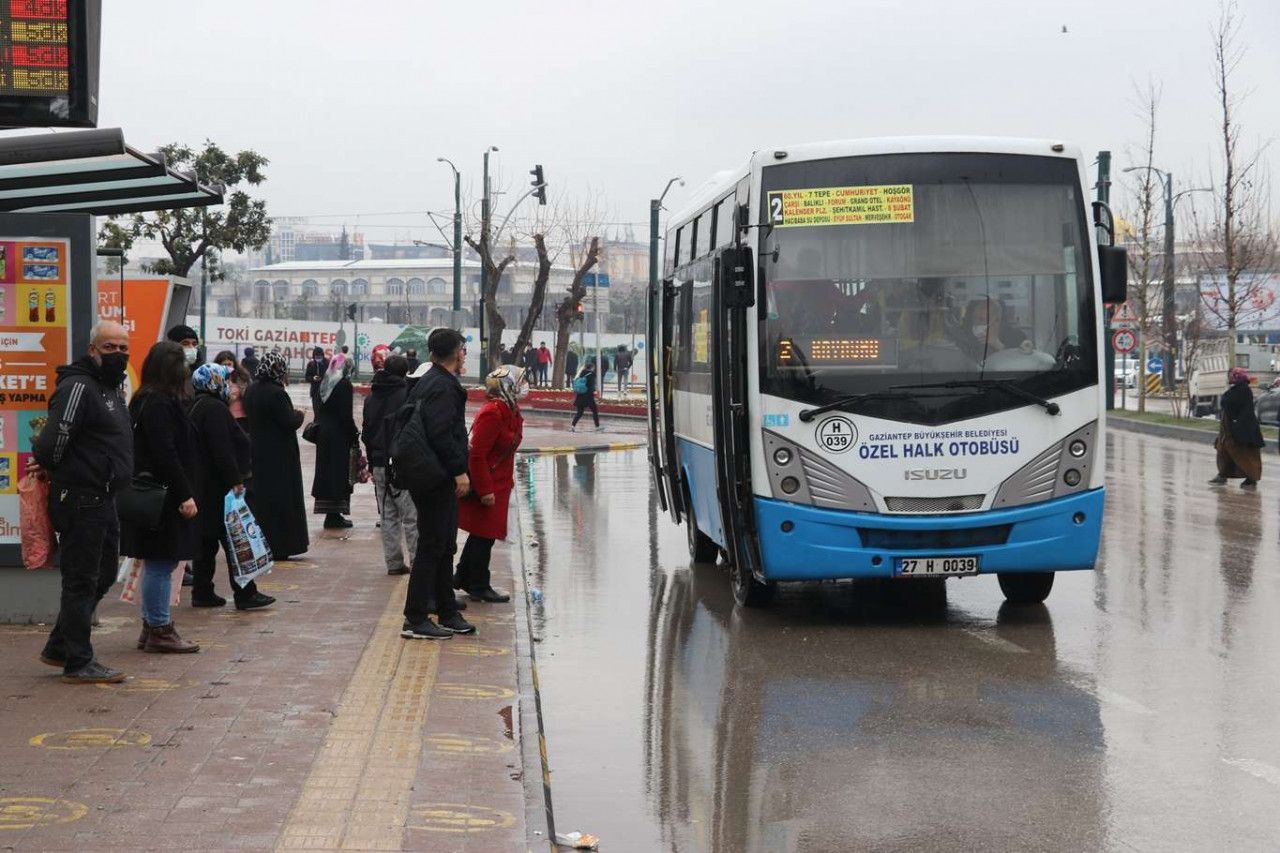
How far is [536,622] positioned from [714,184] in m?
3.95

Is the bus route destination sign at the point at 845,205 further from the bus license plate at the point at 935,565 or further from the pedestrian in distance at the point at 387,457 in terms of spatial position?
the pedestrian in distance at the point at 387,457

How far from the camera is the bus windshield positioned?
424 inches

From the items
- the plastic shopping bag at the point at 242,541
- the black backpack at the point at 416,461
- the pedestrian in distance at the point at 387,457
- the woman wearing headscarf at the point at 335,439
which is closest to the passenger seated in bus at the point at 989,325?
the black backpack at the point at 416,461

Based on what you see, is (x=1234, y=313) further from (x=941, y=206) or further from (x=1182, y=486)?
(x=941, y=206)

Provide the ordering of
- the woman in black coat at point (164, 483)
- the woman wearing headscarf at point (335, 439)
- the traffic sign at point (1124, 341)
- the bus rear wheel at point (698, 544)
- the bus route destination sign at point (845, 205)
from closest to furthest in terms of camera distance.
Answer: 1. the woman in black coat at point (164, 483)
2. the bus route destination sign at point (845, 205)
3. the bus rear wheel at point (698, 544)
4. the woman wearing headscarf at point (335, 439)
5. the traffic sign at point (1124, 341)

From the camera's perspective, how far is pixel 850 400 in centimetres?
1071

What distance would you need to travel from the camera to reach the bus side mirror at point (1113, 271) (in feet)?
35.6

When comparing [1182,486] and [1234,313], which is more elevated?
[1234,313]

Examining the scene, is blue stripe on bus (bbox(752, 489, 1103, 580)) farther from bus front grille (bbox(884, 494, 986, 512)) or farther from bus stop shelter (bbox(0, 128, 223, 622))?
bus stop shelter (bbox(0, 128, 223, 622))

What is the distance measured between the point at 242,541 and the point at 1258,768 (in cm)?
617

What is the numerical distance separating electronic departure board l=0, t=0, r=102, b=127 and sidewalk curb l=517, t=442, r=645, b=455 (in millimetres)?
21811

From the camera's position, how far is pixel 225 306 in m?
139

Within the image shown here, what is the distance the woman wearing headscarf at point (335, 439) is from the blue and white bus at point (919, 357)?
5.16 metres

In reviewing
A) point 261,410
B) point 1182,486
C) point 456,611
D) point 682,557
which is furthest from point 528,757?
point 1182,486
